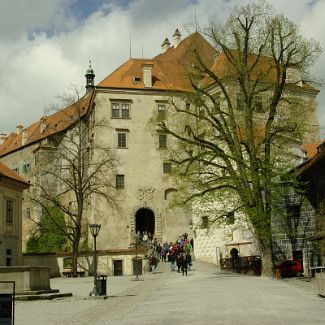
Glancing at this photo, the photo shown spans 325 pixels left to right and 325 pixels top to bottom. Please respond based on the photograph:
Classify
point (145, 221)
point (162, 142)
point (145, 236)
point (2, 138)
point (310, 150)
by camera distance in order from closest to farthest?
point (310, 150)
point (145, 236)
point (145, 221)
point (162, 142)
point (2, 138)

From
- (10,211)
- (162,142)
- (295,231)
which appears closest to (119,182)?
(162,142)

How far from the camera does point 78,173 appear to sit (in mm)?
40125

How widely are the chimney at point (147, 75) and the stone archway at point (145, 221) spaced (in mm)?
12082

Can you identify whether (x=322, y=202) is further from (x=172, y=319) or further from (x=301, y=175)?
(x=172, y=319)

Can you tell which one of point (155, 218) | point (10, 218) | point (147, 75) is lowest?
point (10, 218)

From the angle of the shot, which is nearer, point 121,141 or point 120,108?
point 121,141

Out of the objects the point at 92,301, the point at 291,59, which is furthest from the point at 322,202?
the point at 92,301

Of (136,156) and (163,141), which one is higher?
(163,141)

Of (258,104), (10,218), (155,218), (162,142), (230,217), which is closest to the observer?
(258,104)

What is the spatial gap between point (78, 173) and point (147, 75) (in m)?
16.3

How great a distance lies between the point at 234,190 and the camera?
96.3ft

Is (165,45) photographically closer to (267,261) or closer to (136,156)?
(136,156)

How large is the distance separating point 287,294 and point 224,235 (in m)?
24.2

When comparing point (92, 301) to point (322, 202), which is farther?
point (322, 202)
